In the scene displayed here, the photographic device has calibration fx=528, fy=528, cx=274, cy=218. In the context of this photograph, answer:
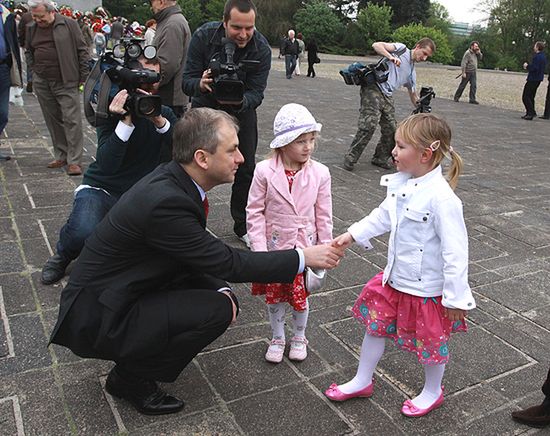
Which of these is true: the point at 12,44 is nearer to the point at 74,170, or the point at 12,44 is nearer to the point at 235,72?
the point at 74,170

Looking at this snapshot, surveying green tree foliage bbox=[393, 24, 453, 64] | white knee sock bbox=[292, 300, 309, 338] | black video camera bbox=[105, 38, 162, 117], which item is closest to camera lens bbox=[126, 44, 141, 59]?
black video camera bbox=[105, 38, 162, 117]

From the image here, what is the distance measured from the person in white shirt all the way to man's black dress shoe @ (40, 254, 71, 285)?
1923mm

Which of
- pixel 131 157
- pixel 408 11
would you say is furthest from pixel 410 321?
pixel 408 11

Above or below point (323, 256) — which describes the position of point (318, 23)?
above

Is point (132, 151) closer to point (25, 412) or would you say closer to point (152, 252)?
point (152, 252)

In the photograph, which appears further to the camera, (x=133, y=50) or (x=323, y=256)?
(x=133, y=50)

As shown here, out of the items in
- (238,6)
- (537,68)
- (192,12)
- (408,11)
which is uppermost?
(408,11)

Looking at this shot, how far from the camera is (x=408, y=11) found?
47.5m

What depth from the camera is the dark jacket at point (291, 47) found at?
1859cm

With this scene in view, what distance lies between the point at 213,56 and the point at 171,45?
0.98m

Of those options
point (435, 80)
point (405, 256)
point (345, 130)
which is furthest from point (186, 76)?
point (435, 80)

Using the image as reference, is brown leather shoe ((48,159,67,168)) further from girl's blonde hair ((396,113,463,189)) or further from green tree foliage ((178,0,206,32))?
green tree foliage ((178,0,206,32))

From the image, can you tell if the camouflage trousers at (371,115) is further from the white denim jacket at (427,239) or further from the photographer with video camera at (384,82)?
the white denim jacket at (427,239)

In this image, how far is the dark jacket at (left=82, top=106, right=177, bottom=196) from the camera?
321cm
